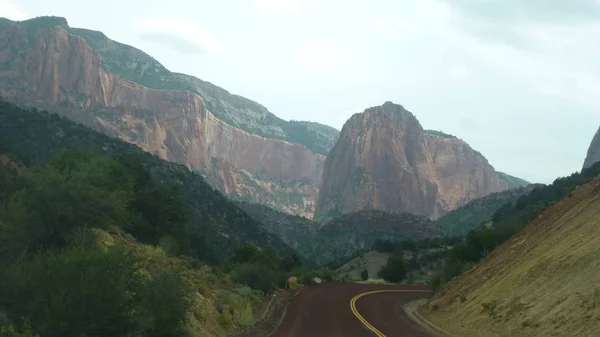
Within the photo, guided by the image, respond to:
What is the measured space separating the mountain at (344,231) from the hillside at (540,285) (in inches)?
3886

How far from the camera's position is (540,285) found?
21453 mm

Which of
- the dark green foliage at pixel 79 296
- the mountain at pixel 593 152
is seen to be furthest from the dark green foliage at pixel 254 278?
the mountain at pixel 593 152

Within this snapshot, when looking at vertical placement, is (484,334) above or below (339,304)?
above

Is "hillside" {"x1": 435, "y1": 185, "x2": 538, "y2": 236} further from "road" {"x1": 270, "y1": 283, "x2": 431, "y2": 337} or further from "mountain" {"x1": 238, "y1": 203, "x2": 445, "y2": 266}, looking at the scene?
"road" {"x1": 270, "y1": 283, "x2": 431, "y2": 337}

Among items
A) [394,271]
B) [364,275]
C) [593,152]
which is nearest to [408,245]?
[364,275]

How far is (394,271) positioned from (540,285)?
5850 centimetres

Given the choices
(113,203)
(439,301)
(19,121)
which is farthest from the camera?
(19,121)

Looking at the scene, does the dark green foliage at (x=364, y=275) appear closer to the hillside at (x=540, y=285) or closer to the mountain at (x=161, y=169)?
the mountain at (x=161, y=169)

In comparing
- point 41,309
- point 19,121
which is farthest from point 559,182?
point 41,309

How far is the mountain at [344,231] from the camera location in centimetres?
13650

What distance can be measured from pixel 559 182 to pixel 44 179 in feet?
332

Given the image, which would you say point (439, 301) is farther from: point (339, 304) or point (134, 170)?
point (134, 170)

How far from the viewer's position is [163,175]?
9750 cm

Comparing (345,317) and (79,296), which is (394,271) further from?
(79,296)
